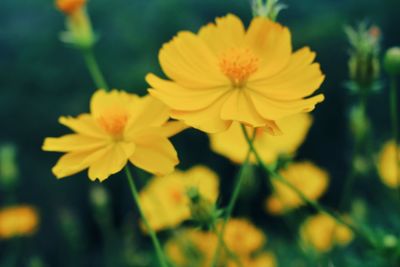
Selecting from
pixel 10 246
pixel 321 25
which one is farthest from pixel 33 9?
pixel 321 25

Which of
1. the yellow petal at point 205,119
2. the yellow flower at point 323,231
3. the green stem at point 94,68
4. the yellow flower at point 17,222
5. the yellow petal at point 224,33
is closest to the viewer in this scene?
the yellow petal at point 205,119

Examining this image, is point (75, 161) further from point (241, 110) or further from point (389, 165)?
point (389, 165)

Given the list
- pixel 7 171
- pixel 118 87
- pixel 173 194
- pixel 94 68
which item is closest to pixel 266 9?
pixel 94 68

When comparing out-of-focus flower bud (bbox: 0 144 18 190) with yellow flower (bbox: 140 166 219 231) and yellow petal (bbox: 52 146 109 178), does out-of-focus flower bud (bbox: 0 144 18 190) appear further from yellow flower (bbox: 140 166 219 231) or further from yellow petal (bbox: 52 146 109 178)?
yellow petal (bbox: 52 146 109 178)

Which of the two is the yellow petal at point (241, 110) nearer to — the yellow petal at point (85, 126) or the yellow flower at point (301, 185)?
the yellow petal at point (85, 126)

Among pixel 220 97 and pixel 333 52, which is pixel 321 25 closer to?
pixel 333 52

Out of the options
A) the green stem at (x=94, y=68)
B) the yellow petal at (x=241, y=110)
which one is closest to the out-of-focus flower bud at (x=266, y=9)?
the yellow petal at (x=241, y=110)
